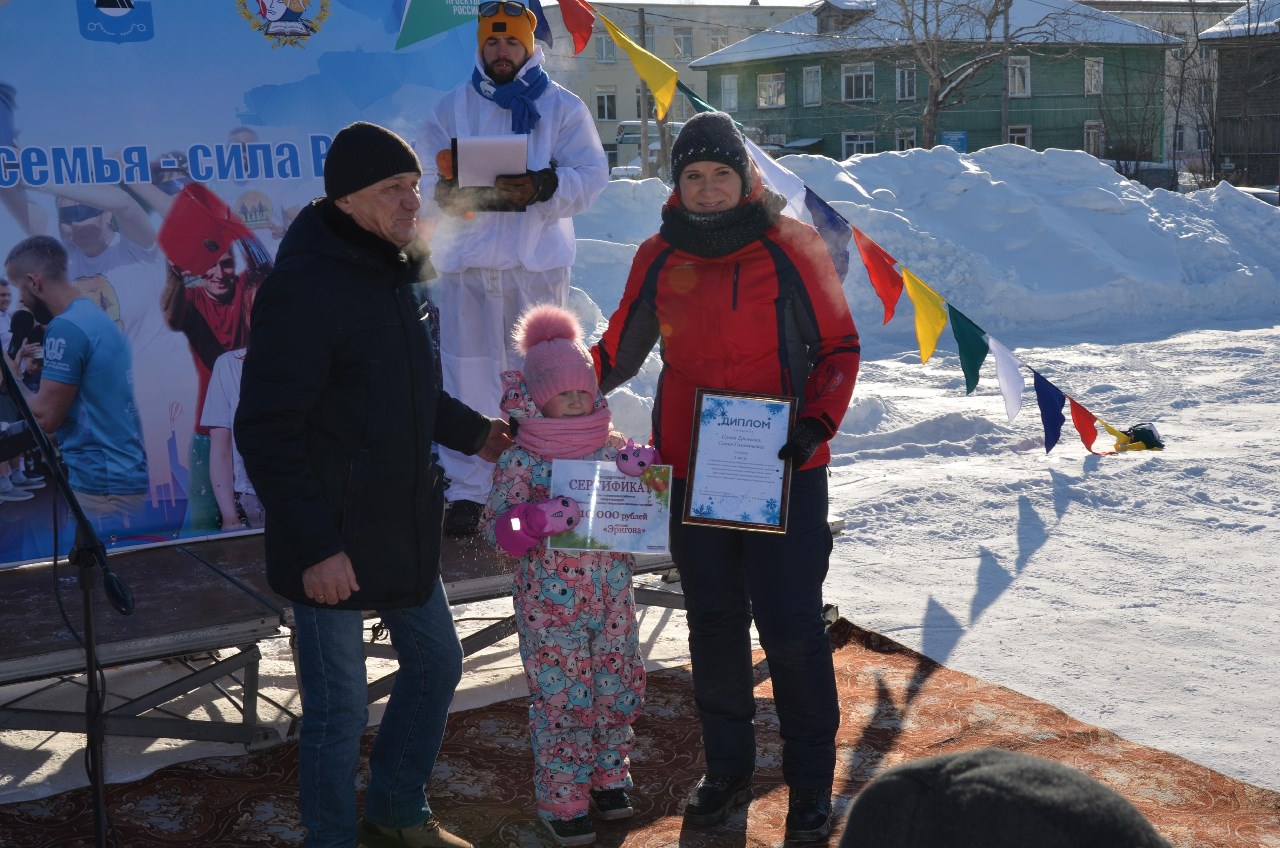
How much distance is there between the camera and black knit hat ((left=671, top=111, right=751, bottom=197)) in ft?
11.3

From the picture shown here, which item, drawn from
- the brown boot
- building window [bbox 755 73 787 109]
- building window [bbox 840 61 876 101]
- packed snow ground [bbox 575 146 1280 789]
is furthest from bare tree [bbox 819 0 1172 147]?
the brown boot

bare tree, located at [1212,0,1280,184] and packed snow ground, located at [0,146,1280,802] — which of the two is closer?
packed snow ground, located at [0,146,1280,802]

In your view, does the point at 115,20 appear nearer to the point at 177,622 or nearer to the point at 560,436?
the point at 177,622

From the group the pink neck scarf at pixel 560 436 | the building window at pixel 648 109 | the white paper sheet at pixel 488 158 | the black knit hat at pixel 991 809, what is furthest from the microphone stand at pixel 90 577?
the building window at pixel 648 109

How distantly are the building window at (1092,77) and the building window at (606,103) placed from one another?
23037 mm

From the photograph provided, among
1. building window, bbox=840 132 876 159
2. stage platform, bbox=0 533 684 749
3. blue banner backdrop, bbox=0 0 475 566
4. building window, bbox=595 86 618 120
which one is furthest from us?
building window, bbox=595 86 618 120

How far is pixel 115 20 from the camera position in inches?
205

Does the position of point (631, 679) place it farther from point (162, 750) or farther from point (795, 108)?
point (795, 108)

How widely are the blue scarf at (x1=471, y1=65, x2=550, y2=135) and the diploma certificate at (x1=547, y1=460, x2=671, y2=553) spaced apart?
2.40m

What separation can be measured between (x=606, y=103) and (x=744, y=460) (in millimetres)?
56200

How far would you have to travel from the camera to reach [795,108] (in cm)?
4366

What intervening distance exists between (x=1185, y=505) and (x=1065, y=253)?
966 cm

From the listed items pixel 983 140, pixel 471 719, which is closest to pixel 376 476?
pixel 471 719

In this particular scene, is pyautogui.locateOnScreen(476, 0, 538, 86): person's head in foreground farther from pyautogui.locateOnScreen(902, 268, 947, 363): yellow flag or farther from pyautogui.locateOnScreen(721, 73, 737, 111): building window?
pyautogui.locateOnScreen(721, 73, 737, 111): building window
